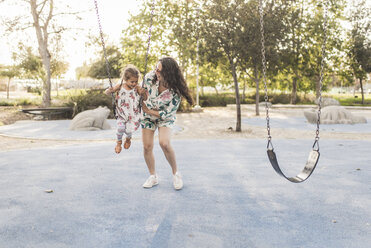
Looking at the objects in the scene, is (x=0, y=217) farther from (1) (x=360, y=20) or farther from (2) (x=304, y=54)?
(1) (x=360, y=20)

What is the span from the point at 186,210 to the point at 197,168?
2.08 m

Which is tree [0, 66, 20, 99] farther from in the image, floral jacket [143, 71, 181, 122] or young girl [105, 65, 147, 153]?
floral jacket [143, 71, 181, 122]

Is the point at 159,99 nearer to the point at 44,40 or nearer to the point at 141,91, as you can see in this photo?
the point at 141,91

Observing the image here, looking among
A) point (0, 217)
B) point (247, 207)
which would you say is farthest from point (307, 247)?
point (0, 217)

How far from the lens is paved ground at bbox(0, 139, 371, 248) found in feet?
9.68

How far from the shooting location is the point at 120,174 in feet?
17.0

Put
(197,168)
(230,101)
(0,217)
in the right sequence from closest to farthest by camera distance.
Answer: (0,217) → (197,168) → (230,101)

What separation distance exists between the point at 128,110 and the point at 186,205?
4.34 feet

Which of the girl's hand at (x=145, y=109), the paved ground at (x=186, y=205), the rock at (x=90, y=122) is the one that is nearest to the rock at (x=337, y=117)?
the paved ground at (x=186, y=205)

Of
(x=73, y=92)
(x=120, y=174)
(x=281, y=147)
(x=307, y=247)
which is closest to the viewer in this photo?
(x=307, y=247)

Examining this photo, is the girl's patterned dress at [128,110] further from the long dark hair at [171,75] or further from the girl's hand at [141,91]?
the long dark hair at [171,75]

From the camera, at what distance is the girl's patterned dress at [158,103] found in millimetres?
3949

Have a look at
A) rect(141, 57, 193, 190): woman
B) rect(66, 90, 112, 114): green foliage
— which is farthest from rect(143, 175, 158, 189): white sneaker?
rect(66, 90, 112, 114): green foliage

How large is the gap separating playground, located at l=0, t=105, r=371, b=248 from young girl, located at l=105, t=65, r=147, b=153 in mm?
839
